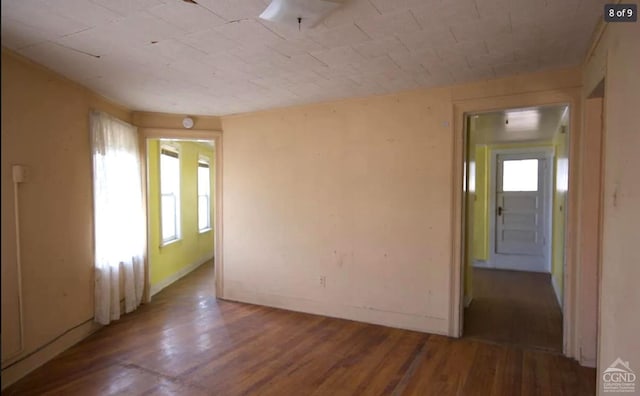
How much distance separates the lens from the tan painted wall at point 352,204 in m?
3.34

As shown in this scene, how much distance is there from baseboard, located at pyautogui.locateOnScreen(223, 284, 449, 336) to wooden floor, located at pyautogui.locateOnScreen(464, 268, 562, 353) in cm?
37


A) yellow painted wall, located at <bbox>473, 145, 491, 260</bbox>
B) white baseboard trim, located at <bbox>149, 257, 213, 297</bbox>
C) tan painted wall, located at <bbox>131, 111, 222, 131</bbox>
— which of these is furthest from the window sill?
yellow painted wall, located at <bbox>473, 145, 491, 260</bbox>

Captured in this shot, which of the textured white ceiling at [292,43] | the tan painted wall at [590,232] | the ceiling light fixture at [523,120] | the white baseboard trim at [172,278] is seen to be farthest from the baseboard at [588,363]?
the white baseboard trim at [172,278]

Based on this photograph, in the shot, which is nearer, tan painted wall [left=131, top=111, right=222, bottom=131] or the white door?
tan painted wall [left=131, top=111, right=222, bottom=131]

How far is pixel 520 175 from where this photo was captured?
644 centimetres

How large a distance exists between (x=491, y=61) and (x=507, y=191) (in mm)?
4555

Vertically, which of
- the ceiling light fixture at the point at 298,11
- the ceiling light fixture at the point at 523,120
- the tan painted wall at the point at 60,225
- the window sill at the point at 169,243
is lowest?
the window sill at the point at 169,243

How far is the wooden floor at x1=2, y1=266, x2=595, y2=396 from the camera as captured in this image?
2.45 meters

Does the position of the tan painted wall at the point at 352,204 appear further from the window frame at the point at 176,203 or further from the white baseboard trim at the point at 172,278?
the window frame at the point at 176,203

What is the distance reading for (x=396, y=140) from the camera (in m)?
3.51

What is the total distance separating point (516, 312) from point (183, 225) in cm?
497

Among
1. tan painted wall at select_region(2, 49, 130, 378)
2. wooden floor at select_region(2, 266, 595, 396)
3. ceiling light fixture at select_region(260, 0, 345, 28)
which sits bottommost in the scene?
wooden floor at select_region(2, 266, 595, 396)

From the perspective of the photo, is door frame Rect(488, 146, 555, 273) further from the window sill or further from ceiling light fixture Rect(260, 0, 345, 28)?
the window sill

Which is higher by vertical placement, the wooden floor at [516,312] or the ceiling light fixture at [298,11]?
the ceiling light fixture at [298,11]
